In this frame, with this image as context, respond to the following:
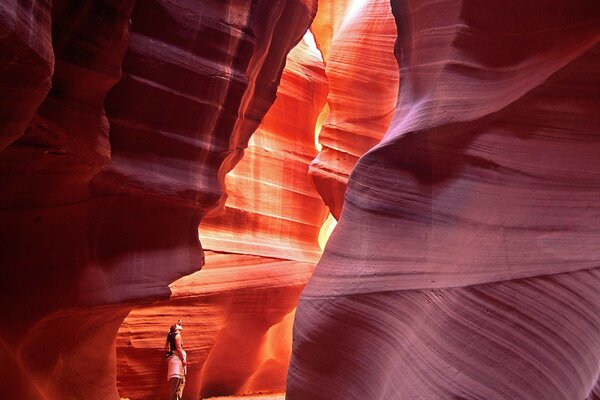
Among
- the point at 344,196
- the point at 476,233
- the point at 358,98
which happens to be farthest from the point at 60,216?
the point at 358,98

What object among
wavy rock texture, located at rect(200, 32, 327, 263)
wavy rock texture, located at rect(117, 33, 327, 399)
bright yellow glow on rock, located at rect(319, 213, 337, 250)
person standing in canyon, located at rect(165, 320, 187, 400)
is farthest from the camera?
bright yellow glow on rock, located at rect(319, 213, 337, 250)

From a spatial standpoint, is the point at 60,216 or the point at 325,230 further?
the point at 325,230

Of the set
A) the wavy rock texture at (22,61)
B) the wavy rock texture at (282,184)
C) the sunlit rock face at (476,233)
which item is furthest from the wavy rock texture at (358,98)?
the wavy rock texture at (22,61)

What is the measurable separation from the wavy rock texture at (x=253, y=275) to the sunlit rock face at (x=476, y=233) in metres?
4.33

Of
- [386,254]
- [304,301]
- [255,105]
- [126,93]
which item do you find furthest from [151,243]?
[386,254]

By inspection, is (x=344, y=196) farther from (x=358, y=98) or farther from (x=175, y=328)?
(x=358, y=98)

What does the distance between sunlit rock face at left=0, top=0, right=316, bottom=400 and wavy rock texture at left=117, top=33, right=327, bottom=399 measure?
162cm

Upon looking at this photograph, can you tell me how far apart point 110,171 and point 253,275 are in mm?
3616

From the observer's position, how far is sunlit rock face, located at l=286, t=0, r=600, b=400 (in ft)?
8.21

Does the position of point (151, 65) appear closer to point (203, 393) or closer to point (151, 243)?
point (151, 243)

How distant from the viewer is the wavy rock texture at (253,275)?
24.0 ft

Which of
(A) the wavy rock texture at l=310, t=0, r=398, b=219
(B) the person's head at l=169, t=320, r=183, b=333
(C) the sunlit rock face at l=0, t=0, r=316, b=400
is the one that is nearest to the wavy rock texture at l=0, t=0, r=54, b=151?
(C) the sunlit rock face at l=0, t=0, r=316, b=400

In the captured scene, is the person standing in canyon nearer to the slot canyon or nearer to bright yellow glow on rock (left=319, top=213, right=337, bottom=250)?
the slot canyon

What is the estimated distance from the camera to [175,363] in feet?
21.8
